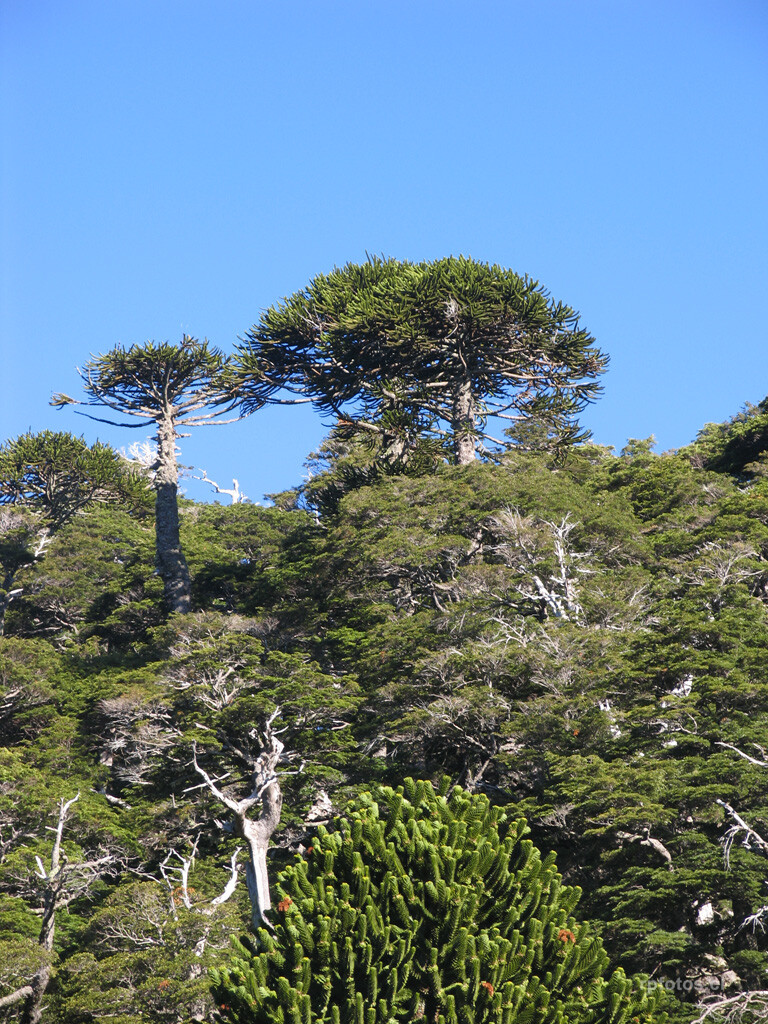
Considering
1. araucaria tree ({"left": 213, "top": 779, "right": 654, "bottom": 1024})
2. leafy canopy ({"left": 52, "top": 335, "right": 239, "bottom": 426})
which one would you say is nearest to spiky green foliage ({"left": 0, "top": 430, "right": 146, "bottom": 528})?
leafy canopy ({"left": 52, "top": 335, "right": 239, "bottom": 426})

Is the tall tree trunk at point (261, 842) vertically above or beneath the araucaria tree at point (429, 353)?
beneath

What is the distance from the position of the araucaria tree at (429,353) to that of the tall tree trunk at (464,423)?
4 cm

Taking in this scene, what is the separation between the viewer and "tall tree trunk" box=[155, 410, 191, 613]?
118 feet

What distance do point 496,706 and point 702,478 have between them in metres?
15.4

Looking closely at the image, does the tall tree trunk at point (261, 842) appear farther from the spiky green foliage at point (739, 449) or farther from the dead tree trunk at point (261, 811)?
the spiky green foliage at point (739, 449)

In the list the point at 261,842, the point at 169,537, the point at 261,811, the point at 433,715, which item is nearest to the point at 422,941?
the point at 261,842

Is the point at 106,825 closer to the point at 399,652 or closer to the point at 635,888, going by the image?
the point at 399,652

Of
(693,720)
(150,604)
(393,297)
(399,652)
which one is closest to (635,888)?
(693,720)

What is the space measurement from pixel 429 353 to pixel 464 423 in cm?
296

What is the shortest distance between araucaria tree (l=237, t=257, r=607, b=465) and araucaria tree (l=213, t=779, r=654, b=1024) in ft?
86.2

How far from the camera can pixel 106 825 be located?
23.7m

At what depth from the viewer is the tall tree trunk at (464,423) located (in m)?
38.5

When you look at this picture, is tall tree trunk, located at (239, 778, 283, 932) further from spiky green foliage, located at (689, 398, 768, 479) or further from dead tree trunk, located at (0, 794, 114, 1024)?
spiky green foliage, located at (689, 398, 768, 479)

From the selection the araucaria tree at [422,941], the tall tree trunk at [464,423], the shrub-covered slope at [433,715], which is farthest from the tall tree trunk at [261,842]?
the tall tree trunk at [464,423]
